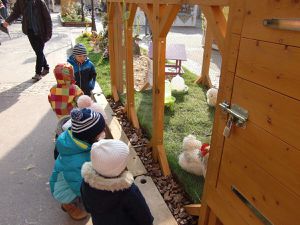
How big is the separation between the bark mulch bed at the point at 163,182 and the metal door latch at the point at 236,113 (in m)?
1.44

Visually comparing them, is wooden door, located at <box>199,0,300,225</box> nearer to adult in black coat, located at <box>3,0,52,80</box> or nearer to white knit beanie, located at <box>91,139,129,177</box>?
white knit beanie, located at <box>91,139,129,177</box>

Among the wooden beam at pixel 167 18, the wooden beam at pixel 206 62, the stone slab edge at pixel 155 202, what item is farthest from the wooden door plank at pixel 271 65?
the wooden beam at pixel 206 62

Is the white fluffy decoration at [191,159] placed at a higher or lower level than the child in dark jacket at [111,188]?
lower

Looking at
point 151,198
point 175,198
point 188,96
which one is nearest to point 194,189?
point 175,198

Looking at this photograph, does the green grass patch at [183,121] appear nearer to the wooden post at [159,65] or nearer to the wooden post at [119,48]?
the wooden post at [159,65]

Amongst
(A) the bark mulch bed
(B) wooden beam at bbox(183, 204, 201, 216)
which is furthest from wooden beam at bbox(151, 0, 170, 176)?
(B) wooden beam at bbox(183, 204, 201, 216)

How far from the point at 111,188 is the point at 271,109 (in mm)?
1086

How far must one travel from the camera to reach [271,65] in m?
1.46

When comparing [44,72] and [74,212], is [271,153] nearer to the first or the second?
[74,212]

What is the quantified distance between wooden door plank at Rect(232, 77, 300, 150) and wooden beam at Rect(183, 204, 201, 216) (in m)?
1.37

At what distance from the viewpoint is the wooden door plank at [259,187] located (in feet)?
4.92

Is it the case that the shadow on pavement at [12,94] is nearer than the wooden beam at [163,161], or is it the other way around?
the wooden beam at [163,161]

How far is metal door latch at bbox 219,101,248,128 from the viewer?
5.65ft

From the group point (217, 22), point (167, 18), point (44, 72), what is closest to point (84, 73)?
point (167, 18)
